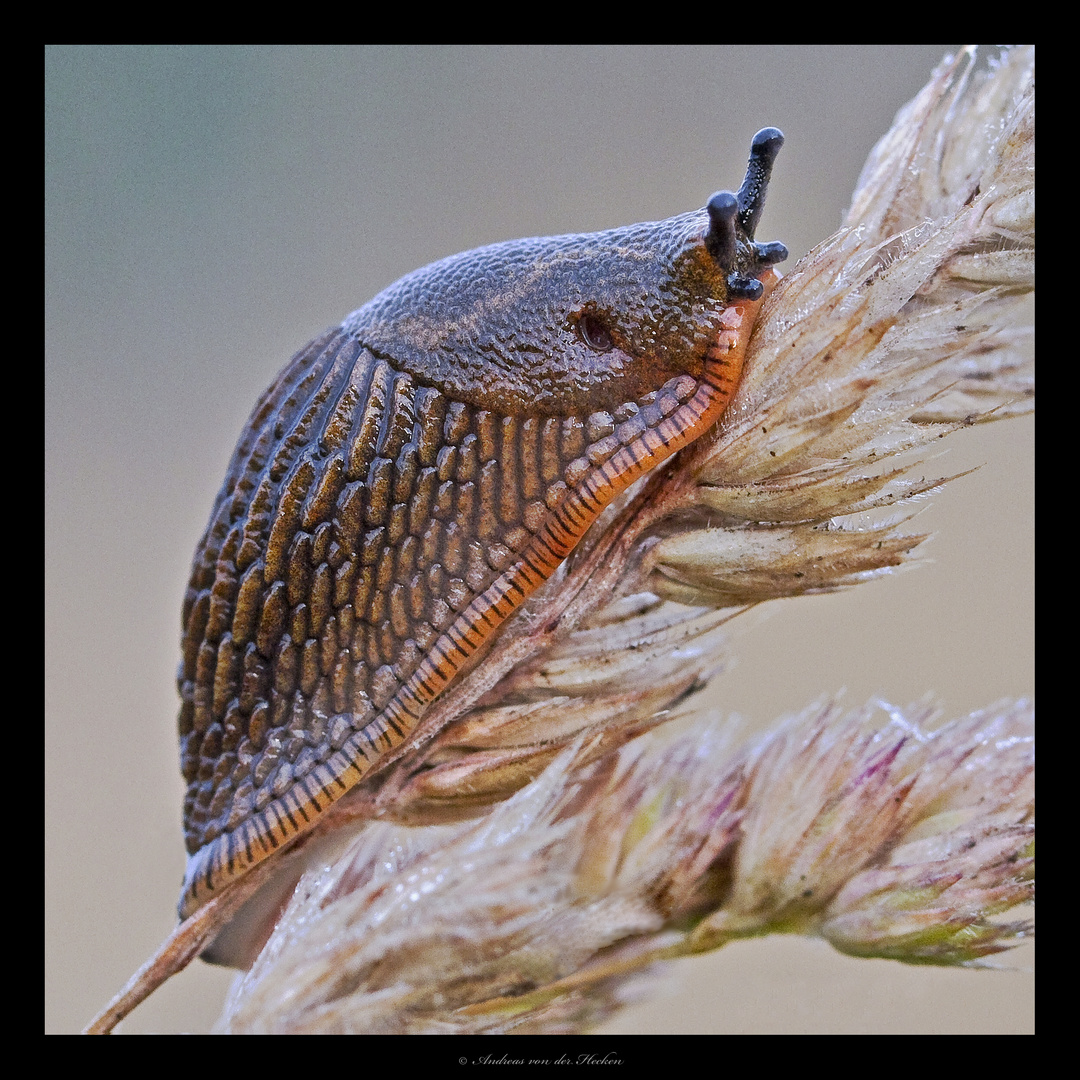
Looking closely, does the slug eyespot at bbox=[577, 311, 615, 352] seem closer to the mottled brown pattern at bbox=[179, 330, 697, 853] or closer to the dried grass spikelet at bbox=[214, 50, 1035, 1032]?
the mottled brown pattern at bbox=[179, 330, 697, 853]

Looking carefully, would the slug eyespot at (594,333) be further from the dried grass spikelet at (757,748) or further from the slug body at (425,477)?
the dried grass spikelet at (757,748)

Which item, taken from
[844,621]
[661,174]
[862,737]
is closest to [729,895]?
[862,737]

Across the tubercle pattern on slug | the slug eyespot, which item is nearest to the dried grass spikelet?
the tubercle pattern on slug

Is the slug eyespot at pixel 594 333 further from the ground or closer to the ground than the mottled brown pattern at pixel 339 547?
further from the ground

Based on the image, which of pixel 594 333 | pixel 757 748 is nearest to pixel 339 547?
pixel 594 333

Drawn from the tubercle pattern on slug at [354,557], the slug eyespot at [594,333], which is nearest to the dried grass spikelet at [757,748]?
the tubercle pattern on slug at [354,557]

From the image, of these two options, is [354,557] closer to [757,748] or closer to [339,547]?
[339,547]

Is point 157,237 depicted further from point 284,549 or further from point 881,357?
point 881,357
